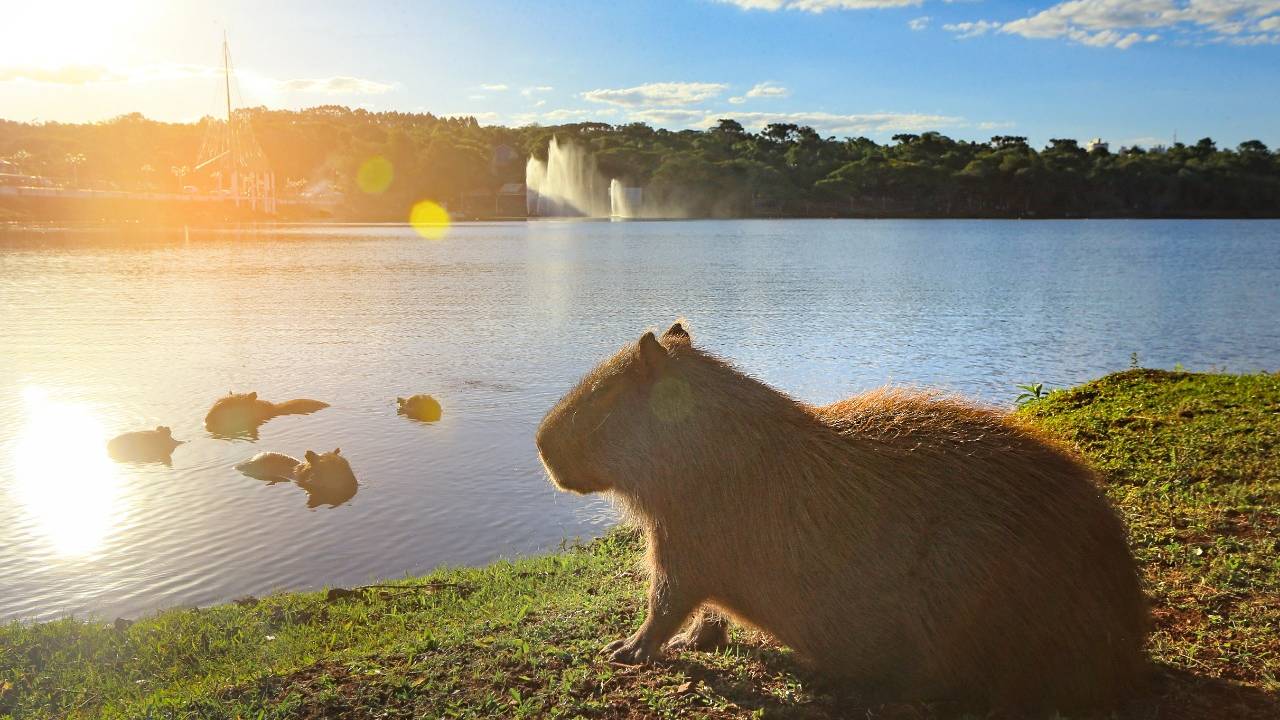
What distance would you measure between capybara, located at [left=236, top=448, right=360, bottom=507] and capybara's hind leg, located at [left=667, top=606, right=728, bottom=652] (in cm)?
611

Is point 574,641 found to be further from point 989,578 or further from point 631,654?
point 989,578

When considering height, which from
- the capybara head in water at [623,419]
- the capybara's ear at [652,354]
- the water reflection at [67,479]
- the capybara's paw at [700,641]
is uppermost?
the capybara's ear at [652,354]

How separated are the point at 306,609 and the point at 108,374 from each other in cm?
1245

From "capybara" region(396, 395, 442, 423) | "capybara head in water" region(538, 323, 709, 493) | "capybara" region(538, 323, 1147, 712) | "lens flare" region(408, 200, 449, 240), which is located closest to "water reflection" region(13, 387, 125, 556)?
"capybara" region(396, 395, 442, 423)

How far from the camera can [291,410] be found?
44.5 ft

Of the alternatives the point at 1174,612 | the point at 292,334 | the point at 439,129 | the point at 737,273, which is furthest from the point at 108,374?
the point at 439,129

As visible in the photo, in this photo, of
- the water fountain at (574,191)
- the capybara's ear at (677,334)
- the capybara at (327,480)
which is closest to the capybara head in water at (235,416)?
the capybara at (327,480)

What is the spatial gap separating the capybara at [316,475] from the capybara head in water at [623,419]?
20.6 feet

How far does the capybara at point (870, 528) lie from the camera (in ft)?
11.3

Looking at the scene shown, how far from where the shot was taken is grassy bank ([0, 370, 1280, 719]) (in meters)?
3.92

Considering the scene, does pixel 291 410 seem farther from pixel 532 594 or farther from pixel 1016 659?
pixel 1016 659

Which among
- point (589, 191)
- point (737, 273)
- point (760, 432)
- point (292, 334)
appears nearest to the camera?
point (760, 432)

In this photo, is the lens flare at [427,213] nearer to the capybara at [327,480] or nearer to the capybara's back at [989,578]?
the capybara at [327,480]

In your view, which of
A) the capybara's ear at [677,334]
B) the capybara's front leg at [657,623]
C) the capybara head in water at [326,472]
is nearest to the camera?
the capybara's front leg at [657,623]
